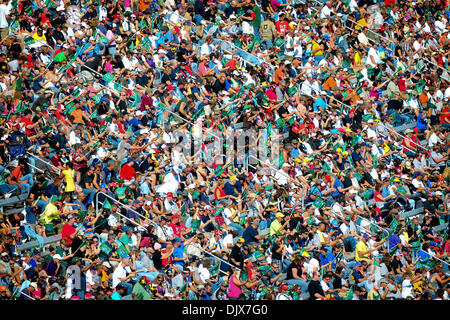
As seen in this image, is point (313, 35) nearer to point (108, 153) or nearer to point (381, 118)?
point (381, 118)

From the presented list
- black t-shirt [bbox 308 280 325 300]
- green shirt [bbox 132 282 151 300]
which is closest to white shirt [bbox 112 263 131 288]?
green shirt [bbox 132 282 151 300]

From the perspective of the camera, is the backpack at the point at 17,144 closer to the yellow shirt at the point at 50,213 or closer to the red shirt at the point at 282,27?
the yellow shirt at the point at 50,213

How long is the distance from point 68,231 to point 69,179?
47.1 inches

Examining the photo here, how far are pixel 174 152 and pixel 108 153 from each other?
4.45 feet

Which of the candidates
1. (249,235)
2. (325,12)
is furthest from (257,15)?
(249,235)

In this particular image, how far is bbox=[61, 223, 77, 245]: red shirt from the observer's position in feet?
66.4

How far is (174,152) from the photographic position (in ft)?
72.2

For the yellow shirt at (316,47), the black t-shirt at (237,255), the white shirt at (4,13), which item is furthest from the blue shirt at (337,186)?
the white shirt at (4,13)

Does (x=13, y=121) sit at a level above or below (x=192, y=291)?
above

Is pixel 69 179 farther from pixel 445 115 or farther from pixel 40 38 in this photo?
pixel 445 115

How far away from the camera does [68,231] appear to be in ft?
66.6

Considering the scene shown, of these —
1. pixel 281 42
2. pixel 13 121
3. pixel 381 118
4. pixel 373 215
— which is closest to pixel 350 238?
pixel 373 215

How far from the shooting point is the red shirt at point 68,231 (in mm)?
20250

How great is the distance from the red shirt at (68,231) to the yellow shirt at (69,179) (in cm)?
86
